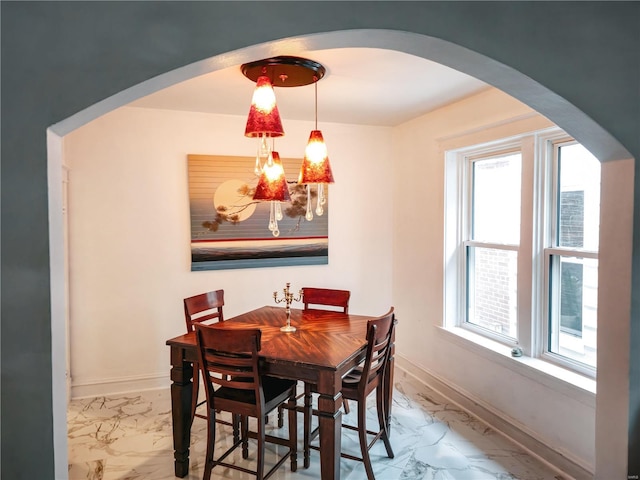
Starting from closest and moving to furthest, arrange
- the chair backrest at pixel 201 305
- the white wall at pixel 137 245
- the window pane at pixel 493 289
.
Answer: the chair backrest at pixel 201 305 → the window pane at pixel 493 289 → the white wall at pixel 137 245

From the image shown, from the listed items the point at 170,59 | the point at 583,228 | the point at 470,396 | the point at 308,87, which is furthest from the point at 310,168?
the point at 470,396

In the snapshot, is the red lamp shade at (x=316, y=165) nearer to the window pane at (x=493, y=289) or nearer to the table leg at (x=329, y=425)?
the table leg at (x=329, y=425)

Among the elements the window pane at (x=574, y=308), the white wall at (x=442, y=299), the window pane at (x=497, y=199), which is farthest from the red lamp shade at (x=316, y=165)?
the window pane at (x=574, y=308)

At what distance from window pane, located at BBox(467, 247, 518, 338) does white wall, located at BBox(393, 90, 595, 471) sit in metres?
0.24

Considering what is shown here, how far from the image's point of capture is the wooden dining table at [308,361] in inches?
85.2

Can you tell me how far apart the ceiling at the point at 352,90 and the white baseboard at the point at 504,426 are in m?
2.29

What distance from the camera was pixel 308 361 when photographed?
2207 mm

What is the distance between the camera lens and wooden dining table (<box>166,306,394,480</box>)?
7.10 ft

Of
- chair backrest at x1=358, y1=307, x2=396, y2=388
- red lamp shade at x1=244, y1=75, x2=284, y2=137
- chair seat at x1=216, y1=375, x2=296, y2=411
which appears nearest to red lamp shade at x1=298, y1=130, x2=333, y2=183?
red lamp shade at x1=244, y1=75, x2=284, y2=137

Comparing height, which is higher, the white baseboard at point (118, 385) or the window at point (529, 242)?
the window at point (529, 242)

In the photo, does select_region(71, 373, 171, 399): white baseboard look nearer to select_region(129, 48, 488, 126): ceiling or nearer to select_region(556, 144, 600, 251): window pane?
select_region(129, 48, 488, 126): ceiling

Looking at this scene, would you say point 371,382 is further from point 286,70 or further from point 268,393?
point 286,70

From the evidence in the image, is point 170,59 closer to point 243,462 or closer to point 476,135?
point 243,462

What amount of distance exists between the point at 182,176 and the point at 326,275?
161cm
